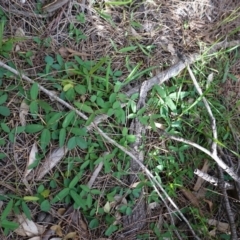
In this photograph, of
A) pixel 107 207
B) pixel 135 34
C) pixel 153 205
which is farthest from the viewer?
pixel 135 34

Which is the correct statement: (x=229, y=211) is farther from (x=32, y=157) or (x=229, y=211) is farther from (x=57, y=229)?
(x=32, y=157)

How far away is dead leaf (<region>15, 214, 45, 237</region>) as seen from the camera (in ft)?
5.47

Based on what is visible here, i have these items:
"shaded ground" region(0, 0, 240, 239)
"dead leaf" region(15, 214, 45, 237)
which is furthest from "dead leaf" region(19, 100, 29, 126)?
"dead leaf" region(15, 214, 45, 237)

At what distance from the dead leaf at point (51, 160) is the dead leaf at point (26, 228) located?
0.19 metres

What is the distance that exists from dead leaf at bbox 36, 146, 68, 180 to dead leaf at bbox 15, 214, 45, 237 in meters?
0.19

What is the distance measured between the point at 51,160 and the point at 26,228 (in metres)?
0.32

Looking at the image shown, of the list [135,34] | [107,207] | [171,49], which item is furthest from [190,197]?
[135,34]

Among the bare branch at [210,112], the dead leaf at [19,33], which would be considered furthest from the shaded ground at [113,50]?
the bare branch at [210,112]

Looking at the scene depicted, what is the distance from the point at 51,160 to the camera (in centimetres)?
174

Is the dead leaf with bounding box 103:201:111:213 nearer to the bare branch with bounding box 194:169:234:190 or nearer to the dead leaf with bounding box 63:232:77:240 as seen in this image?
the dead leaf with bounding box 63:232:77:240

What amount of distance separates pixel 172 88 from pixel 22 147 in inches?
32.9

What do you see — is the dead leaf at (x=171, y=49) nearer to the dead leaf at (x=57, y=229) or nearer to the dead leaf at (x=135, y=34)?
the dead leaf at (x=135, y=34)

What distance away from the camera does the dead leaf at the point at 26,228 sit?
5.47 feet

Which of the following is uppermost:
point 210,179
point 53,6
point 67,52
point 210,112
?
point 53,6
